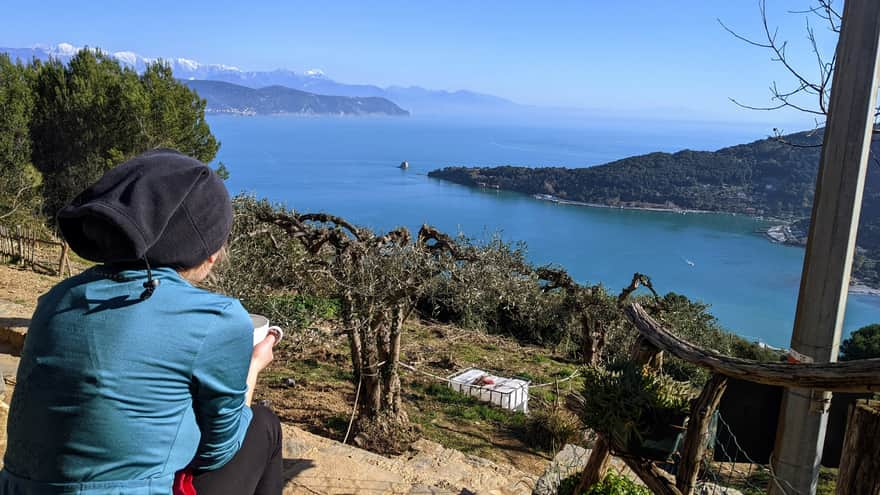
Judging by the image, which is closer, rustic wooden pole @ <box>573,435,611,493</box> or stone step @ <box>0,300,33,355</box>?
rustic wooden pole @ <box>573,435,611,493</box>

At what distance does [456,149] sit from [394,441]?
394ft

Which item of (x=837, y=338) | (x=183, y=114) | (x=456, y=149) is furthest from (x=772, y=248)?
(x=456, y=149)

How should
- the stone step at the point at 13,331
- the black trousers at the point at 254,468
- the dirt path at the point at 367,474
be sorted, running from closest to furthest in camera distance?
the black trousers at the point at 254,468 → the dirt path at the point at 367,474 → the stone step at the point at 13,331

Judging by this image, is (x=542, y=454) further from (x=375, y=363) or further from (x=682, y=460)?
(x=682, y=460)

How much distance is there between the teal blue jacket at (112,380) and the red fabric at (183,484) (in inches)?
4.7

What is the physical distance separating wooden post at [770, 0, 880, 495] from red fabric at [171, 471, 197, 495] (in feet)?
7.76

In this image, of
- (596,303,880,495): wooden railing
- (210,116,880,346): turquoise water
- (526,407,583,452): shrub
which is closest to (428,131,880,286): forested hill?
(210,116,880,346): turquoise water

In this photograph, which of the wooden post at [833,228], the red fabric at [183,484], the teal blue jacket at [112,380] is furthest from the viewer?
the wooden post at [833,228]

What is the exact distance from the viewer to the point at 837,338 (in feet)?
8.82

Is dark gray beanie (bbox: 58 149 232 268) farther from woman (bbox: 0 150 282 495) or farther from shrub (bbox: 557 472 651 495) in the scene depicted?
shrub (bbox: 557 472 651 495)

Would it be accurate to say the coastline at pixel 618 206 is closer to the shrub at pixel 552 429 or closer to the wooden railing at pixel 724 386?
the shrub at pixel 552 429

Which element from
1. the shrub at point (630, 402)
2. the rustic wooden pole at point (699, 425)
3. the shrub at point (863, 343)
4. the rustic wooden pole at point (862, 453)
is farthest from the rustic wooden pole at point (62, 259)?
the shrub at point (863, 343)

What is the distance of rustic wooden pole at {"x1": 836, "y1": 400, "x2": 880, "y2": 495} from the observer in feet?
6.07

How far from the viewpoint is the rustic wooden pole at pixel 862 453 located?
1850mm
